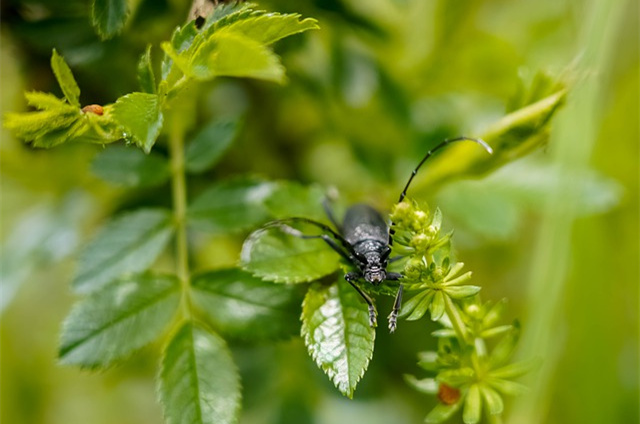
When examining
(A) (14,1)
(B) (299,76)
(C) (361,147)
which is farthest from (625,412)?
(A) (14,1)

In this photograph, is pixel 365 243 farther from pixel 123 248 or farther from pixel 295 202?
pixel 123 248

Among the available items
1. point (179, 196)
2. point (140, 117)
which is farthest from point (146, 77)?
point (179, 196)

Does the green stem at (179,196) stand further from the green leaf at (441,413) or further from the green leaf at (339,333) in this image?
the green leaf at (441,413)

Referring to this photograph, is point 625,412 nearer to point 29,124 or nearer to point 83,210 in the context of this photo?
point 83,210

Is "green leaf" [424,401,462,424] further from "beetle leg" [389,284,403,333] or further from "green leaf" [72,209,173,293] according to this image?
"green leaf" [72,209,173,293]

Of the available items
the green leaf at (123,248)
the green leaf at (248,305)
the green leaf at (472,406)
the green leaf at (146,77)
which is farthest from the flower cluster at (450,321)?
the green leaf at (123,248)

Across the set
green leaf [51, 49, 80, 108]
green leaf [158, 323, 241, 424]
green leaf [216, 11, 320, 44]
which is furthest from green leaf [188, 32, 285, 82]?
green leaf [158, 323, 241, 424]
